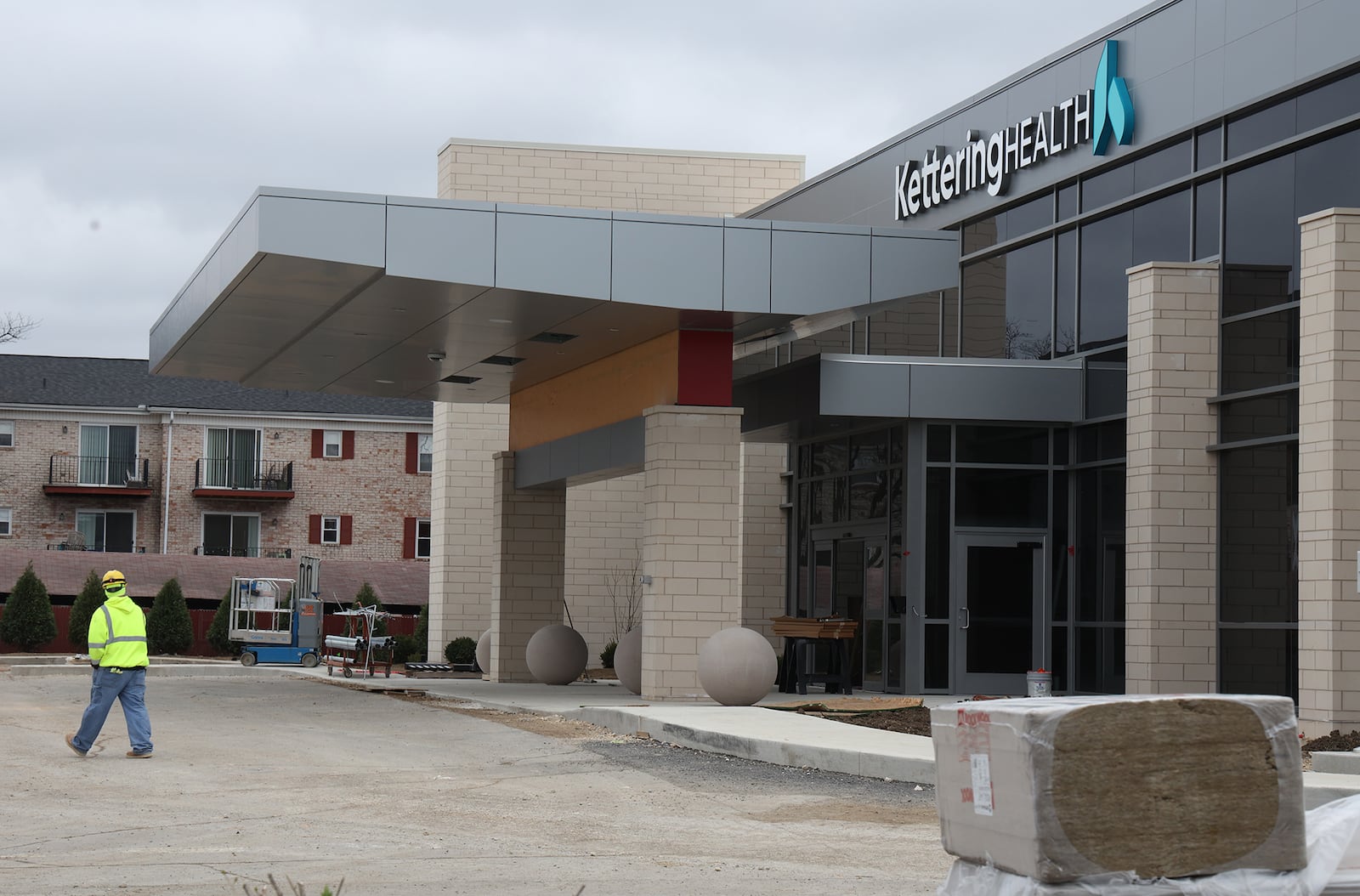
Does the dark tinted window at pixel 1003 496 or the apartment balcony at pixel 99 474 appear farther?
the apartment balcony at pixel 99 474

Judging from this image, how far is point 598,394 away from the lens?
25.3 meters

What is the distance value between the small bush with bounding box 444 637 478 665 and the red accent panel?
13.8 metres

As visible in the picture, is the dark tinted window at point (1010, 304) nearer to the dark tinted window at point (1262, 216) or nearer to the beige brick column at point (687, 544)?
the dark tinted window at point (1262, 216)

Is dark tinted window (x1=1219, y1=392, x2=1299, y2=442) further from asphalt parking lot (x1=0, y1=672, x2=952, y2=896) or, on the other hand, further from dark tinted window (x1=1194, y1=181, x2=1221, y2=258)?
asphalt parking lot (x1=0, y1=672, x2=952, y2=896)

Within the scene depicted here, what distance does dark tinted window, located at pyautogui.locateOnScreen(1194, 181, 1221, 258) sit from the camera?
20.2 metres

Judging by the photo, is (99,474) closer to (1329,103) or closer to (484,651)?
(484,651)

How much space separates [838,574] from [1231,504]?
25.3 feet

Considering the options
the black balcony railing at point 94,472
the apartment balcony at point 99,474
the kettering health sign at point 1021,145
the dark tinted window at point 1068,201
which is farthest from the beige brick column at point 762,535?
the black balcony railing at point 94,472

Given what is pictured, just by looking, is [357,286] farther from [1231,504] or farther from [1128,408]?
[1231,504]

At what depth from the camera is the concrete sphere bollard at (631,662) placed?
77.9 feet

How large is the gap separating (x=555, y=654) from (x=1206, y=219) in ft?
40.6

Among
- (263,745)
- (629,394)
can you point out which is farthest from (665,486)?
(263,745)

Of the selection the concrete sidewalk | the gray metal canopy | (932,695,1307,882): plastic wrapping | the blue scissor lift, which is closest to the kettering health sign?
the gray metal canopy

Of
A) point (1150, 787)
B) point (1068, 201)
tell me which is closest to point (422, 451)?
point (1068, 201)
